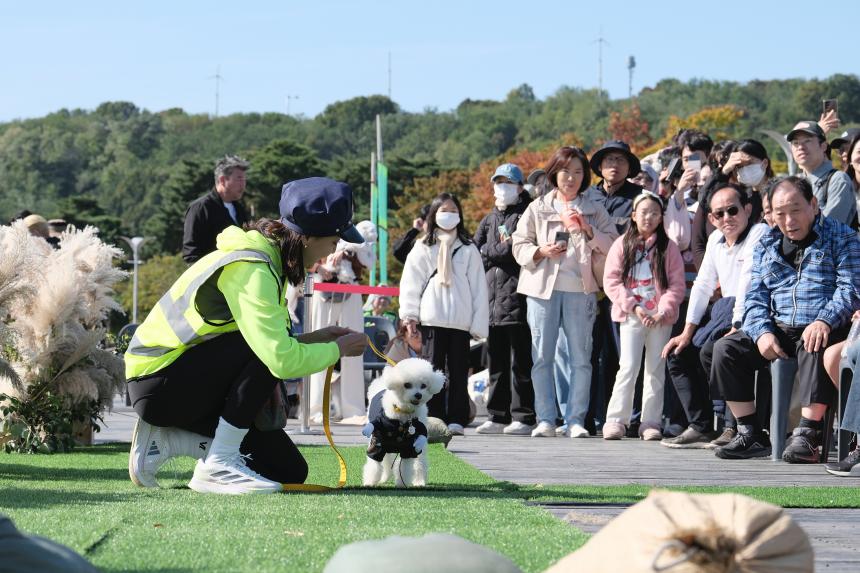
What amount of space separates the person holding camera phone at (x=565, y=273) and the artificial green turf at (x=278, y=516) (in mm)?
3083

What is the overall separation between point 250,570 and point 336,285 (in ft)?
28.3

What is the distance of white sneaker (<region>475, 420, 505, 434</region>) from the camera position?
10994 mm

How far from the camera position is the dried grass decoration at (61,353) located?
29.0 ft

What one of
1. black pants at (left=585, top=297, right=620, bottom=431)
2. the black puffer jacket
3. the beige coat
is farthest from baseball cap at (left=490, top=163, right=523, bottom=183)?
black pants at (left=585, top=297, right=620, bottom=431)

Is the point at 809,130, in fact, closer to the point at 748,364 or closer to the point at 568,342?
the point at 748,364

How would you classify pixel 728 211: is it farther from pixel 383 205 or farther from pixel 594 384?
pixel 383 205

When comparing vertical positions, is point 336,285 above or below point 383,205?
below

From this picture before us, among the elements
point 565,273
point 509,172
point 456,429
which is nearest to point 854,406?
point 565,273

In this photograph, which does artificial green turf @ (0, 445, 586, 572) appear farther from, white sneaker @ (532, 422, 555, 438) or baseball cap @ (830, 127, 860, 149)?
baseball cap @ (830, 127, 860, 149)

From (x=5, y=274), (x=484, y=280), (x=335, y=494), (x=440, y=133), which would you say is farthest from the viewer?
(x=440, y=133)

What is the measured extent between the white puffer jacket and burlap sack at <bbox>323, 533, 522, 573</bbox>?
796 centimetres

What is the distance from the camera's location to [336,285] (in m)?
12.3

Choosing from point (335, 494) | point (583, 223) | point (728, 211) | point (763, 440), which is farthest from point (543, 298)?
point (335, 494)

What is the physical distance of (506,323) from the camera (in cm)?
A: 1102
